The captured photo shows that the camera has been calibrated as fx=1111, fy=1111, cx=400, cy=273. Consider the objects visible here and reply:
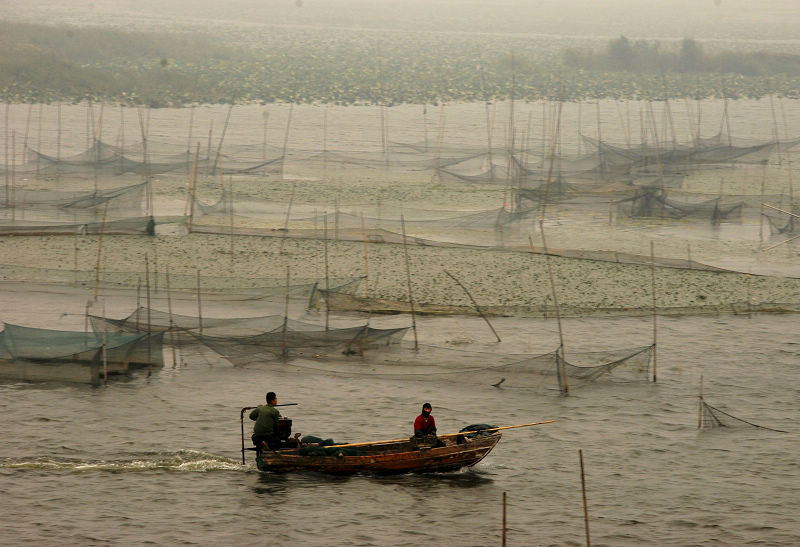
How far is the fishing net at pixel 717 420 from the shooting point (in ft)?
41.0

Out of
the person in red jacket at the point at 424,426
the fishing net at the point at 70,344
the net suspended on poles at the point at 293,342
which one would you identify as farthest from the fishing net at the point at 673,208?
the person in red jacket at the point at 424,426

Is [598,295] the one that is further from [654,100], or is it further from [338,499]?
[654,100]

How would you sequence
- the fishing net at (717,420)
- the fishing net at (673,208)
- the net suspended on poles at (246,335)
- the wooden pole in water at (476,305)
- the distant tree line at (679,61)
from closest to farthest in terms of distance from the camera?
the fishing net at (717,420) < the net suspended on poles at (246,335) < the wooden pole in water at (476,305) < the fishing net at (673,208) < the distant tree line at (679,61)

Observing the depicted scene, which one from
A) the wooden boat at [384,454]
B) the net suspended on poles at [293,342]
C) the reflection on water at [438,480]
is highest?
the net suspended on poles at [293,342]

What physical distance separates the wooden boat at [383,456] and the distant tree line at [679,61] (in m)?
39.7

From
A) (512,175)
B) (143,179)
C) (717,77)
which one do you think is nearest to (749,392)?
(512,175)

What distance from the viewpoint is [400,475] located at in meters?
11.1

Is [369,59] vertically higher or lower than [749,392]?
higher

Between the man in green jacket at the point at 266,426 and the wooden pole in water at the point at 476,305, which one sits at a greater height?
the wooden pole in water at the point at 476,305

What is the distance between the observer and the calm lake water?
396 inches

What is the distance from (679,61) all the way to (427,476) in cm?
4242

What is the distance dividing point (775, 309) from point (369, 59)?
118 ft

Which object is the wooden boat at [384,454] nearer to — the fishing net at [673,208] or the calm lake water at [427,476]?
the calm lake water at [427,476]

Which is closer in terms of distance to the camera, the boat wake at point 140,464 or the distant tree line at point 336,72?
the boat wake at point 140,464
